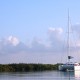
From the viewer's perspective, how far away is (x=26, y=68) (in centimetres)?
19162

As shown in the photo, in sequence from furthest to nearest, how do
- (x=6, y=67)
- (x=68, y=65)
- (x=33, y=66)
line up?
(x=33, y=66)
(x=6, y=67)
(x=68, y=65)

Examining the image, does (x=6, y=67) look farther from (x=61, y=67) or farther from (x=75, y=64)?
(x=75, y=64)

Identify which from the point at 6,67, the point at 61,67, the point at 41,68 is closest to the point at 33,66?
the point at 41,68

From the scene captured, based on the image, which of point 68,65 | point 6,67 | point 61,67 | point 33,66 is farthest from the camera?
point 33,66

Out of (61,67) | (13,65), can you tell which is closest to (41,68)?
(13,65)

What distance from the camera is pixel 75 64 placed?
502ft

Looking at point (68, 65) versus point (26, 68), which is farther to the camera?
point (26, 68)

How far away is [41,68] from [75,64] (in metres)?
48.3

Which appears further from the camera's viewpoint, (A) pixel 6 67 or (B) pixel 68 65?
(A) pixel 6 67

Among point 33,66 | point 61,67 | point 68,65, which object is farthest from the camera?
point 33,66

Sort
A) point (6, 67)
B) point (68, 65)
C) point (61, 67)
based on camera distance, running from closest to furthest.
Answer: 1. point (68, 65)
2. point (61, 67)
3. point (6, 67)

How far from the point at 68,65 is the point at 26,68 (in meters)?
43.7

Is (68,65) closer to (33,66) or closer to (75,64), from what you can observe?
(75,64)

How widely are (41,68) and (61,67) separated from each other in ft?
110
